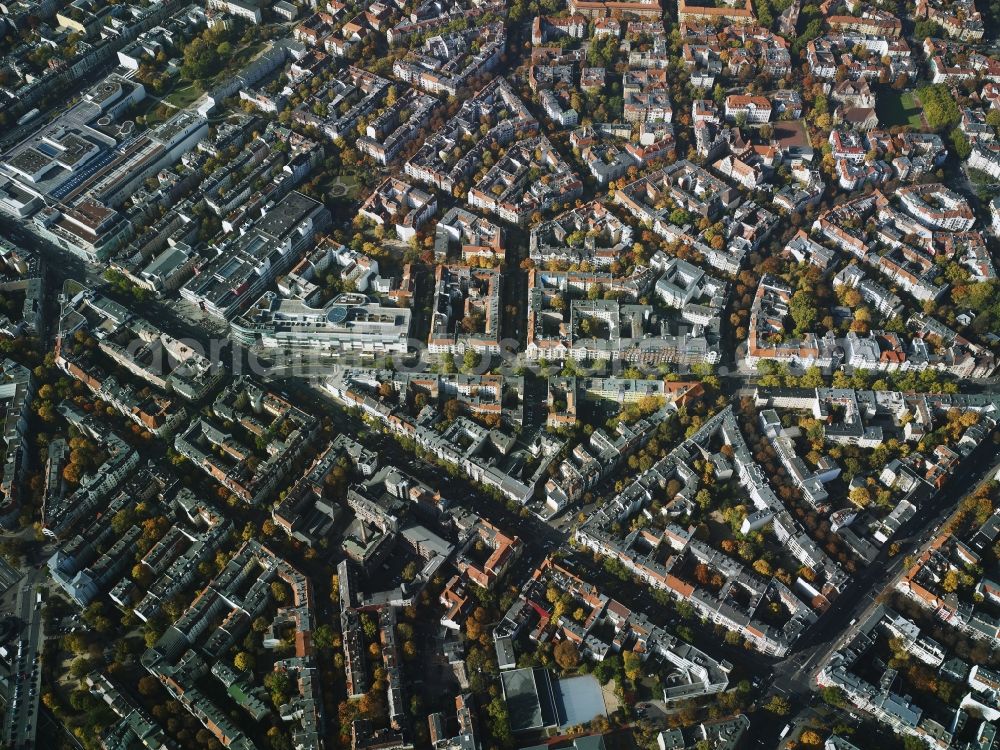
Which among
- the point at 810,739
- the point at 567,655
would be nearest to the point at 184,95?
the point at 567,655

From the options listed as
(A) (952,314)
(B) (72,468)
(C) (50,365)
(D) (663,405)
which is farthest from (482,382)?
(A) (952,314)

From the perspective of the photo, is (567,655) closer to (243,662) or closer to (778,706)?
(778,706)

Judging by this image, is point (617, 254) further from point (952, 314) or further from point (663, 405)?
point (952, 314)

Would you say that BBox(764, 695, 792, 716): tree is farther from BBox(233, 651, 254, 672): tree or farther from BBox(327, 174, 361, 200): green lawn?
BBox(327, 174, 361, 200): green lawn

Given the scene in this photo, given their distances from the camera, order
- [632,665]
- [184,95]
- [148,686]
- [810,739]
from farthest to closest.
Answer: [184,95] → [632,665] → [148,686] → [810,739]

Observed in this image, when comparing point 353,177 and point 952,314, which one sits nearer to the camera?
point 952,314

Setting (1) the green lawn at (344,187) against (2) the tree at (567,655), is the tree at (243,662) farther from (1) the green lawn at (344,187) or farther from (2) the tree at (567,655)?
(1) the green lawn at (344,187)

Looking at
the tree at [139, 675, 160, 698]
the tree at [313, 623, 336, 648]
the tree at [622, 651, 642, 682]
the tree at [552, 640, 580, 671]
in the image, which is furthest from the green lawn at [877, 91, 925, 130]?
the tree at [139, 675, 160, 698]

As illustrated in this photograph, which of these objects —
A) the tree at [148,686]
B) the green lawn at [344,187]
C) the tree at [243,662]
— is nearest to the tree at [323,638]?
the tree at [243,662]
